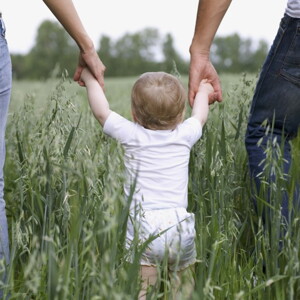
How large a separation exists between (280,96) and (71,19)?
0.87 meters

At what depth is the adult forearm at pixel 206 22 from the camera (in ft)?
8.09

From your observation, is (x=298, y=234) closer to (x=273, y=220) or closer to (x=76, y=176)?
(x=273, y=220)

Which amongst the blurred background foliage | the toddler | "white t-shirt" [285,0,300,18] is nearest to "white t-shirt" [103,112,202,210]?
the toddler

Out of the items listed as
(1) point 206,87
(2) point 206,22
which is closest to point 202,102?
(1) point 206,87

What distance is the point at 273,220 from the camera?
1.98m

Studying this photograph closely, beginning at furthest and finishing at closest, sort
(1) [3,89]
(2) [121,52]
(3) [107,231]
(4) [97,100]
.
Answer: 1. (2) [121,52]
2. (4) [97,100]
3. (1) [3,89]
4. (3) [107,231]

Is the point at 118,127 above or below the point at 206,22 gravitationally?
below

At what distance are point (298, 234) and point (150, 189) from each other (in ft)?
1.81

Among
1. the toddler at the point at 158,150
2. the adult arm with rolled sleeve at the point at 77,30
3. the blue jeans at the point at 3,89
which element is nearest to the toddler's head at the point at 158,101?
the toddler at the point at 158,150

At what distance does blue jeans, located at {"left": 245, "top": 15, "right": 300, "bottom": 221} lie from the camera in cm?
230

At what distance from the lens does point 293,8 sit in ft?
7.46

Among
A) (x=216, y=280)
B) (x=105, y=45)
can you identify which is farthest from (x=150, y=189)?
(x=105, y=45)

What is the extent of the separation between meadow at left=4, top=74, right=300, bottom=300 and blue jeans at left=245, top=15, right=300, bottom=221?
109 millimetres

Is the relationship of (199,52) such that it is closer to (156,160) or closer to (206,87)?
(206,87)
